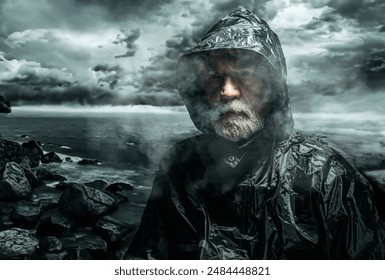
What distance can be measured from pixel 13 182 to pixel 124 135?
52.6 inches

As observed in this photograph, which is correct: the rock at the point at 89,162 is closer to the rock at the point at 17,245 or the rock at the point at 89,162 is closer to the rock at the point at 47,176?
the rock at the point at 47,176

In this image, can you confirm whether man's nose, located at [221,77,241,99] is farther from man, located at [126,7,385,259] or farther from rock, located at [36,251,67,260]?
rock, located at [36,251,67,260]

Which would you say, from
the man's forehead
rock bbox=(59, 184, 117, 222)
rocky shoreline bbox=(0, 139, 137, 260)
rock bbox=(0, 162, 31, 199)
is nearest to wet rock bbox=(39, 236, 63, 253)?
rocky shoreline bbox=(0, 139, 137, 260)

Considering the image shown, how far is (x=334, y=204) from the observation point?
1.37m

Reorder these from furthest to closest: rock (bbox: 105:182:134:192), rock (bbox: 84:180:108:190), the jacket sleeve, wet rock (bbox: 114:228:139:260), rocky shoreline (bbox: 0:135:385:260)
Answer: rock (bbox: 105:182:134:192)
rock (bbox: 84:180:108:190)
wet rock (bbox: 114:228:139:260)
rocky shoreline (bbox: 0:135:385:260)
the jacket sleeve

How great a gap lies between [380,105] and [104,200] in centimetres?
258

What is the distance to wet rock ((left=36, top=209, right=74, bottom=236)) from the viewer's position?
3.02 meters

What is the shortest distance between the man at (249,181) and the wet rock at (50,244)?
4.43ft

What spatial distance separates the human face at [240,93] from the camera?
1.61m

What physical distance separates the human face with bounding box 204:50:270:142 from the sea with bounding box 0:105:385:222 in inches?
25.5

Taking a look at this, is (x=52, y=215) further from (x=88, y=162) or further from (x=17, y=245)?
(x=88, y=162)

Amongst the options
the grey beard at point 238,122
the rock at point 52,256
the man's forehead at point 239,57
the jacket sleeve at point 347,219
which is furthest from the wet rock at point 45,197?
the jacket sleeve at point 347,219
